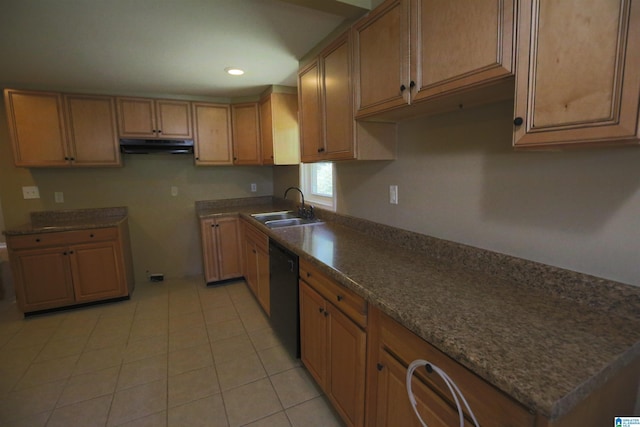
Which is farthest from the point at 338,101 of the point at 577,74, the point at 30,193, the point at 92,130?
the point at 30,193

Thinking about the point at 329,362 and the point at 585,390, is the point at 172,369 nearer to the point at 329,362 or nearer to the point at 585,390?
the point at 329,362

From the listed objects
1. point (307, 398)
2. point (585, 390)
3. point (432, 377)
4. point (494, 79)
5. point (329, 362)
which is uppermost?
point (494, 79)

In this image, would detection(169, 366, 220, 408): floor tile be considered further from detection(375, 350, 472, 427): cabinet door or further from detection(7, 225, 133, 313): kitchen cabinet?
detection(7, 225, 133, 313): kitchen cabinet

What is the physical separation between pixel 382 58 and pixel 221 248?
2.81 metres

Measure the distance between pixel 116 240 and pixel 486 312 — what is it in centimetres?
338

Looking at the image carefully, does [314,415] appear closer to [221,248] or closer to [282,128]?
[221,248]

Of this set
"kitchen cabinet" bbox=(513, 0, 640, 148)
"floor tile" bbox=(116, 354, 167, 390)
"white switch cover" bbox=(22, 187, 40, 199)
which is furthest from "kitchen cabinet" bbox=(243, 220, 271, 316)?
"white switch cover" bbox=(22, 187, 40, 199)

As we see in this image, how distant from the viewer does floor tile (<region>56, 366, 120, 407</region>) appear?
6.09 feet

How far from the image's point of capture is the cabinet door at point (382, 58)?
1323 mm

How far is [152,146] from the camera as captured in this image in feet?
10.6

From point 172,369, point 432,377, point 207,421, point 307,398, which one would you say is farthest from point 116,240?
point 432,377

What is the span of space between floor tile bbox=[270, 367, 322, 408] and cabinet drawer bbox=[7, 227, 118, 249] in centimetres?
229

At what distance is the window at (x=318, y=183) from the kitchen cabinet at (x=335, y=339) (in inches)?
45.1

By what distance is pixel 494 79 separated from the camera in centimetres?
97
